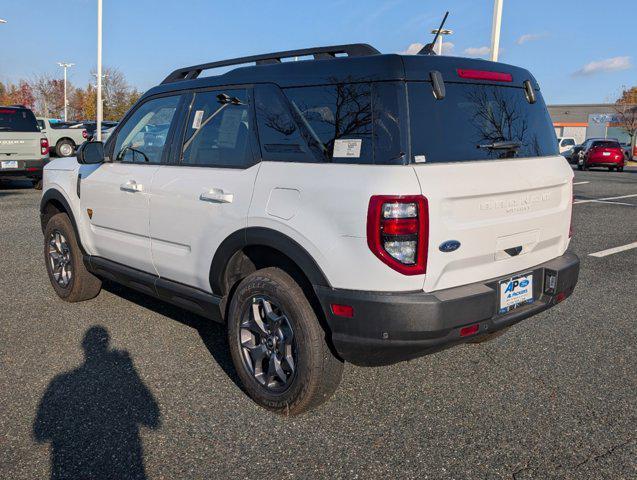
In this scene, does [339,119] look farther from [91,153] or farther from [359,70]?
[91,153]

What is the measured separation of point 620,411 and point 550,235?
40.6 inches

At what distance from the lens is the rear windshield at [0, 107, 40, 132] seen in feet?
41.9

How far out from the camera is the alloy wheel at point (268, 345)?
3.12m

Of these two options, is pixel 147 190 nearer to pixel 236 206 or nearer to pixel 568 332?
pixel 236 206

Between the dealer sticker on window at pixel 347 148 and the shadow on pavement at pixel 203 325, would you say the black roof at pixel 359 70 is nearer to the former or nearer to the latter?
the dealer sticker on window at pixel 347 148

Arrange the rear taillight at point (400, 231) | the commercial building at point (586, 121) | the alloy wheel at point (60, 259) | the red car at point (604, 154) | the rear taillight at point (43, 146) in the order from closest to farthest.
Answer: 1. the rear taillight at point (400, 231)
2. the alloy wheel at point (60, 259)
3. the rear taillight at point (43, 146)
4. the red car at point (604, 154)
5. the commercial building at point (586, 121)

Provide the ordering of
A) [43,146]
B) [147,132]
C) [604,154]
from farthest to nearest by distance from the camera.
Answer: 1. [604,154]
2. [43,146]
3. [147,132]

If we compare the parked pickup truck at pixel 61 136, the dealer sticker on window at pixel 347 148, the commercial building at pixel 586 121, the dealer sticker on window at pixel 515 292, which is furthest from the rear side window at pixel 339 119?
the commercial building at pixel 586 121

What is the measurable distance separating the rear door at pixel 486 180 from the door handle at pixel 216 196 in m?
1.12

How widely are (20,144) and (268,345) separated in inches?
460

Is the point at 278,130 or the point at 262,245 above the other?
the point at 278,130

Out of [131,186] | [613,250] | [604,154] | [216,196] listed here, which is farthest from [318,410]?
[604,154]

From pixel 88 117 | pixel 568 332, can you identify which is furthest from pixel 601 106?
pixel 568 332

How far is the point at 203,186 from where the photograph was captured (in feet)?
11.4
